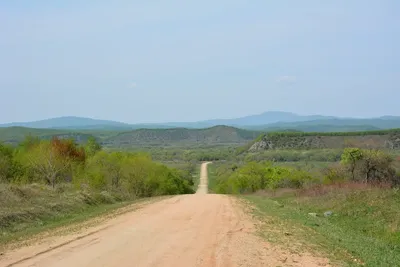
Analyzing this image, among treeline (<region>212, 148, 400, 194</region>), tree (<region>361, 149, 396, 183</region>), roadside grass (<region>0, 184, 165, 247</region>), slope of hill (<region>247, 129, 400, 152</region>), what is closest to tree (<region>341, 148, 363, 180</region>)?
treeline (<region>212, 148, 400, 194</region>)

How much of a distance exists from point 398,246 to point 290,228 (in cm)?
393

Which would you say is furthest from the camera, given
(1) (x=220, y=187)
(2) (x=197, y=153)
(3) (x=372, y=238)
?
(2) (x=197, y=153)

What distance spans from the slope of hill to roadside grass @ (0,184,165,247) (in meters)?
105

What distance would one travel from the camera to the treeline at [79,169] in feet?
132

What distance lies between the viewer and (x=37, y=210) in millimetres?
22359

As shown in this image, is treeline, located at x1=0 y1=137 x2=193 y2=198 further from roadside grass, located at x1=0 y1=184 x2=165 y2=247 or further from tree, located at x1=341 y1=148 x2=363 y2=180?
tree, located at x1=341 y1=148 x2=363 y2=180

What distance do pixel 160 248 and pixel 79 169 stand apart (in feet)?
118

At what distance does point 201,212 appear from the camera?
22516mm

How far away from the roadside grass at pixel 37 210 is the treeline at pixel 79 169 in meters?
6.98

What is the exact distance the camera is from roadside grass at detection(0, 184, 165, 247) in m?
18.5

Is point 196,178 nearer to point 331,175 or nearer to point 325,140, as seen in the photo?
point 325,140

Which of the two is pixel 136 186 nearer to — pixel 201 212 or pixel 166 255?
pixel 201 212

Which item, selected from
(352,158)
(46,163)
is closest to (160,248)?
(46,163)

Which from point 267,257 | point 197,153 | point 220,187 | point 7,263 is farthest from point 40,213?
point 197,153
